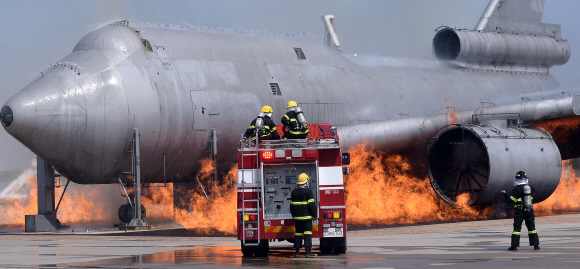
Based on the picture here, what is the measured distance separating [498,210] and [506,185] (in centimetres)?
118

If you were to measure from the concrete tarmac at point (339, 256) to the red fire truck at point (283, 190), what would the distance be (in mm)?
466

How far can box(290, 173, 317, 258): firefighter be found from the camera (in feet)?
55.3

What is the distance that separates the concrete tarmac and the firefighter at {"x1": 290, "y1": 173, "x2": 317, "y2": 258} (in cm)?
43

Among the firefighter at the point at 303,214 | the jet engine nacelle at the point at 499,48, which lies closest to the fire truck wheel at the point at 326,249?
the firefighter at the point at 303,214

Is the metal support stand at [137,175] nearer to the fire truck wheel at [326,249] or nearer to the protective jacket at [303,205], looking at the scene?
the fire truck wheel at [326,249]

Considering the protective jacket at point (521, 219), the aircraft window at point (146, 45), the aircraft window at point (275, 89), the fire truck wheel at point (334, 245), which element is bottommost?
the fire truck wheel at point (334, 245)

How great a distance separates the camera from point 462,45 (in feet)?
132

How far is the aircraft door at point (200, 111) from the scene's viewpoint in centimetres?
2900

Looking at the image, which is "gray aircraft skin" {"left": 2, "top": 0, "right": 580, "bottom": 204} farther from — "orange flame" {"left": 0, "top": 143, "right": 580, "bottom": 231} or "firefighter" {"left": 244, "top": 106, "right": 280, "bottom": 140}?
"firefighter" {"left": 244, "top": 106, "right": 280, "bottom": 140}

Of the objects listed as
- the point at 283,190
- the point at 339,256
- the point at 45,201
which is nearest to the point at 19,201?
the point at 45,201

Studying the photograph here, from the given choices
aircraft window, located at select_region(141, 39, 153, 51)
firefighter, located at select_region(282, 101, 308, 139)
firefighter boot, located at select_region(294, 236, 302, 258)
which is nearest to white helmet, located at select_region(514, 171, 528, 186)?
firefighter, located at select_region(282, 101, 308, 139)

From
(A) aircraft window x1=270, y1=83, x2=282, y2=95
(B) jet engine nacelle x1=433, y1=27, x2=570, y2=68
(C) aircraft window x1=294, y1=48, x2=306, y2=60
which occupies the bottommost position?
(A) aircraft window x1=270, y1=83, x2=282, y2=95

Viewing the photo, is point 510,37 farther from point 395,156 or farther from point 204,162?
point 204,162

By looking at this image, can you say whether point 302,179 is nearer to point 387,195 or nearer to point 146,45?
point 146,45
